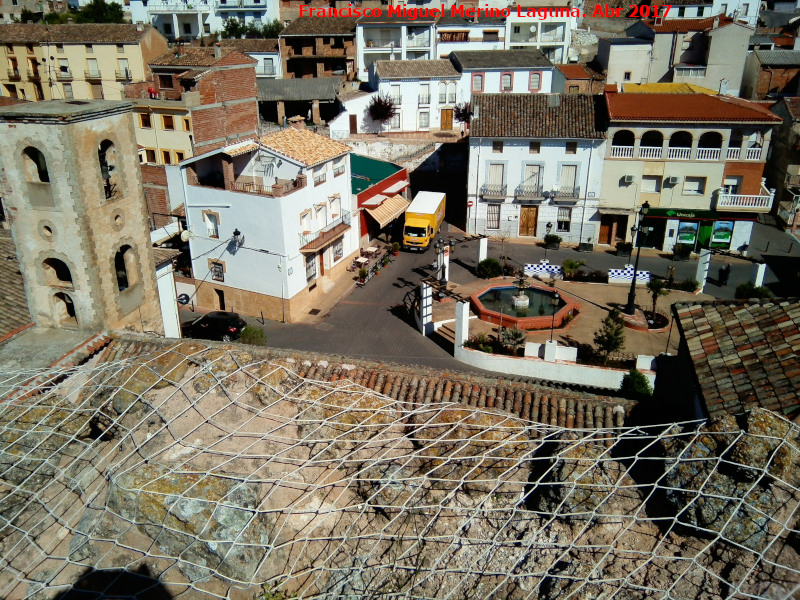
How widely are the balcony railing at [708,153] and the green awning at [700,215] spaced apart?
3.07 metres

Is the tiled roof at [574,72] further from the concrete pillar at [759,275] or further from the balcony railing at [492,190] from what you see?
the concrete pillar at [759,275]

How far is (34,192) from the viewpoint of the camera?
50.9ft

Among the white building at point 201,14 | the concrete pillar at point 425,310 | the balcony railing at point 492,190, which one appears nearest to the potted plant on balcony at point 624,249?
the balcony railing at point 492,190

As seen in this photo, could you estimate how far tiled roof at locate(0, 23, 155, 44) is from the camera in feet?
180

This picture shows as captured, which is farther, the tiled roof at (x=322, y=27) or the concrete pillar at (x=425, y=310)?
the tiled roof at (x=322, y=27)

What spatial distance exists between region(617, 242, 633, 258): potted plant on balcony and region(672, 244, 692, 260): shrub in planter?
2540 mm

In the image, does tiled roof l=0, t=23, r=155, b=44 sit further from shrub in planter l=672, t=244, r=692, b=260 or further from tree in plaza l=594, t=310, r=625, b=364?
tree in plaza l=594, t=310, r=625, b=364

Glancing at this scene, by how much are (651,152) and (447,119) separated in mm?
20699

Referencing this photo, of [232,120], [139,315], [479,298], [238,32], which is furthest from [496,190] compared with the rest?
[238,32]

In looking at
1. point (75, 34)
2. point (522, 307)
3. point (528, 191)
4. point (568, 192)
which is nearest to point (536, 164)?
point (528, 191)

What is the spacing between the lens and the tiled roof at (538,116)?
1515 inches

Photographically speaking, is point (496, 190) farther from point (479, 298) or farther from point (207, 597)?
point (207, 597)

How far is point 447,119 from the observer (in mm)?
54625

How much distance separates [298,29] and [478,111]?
30951 mm
